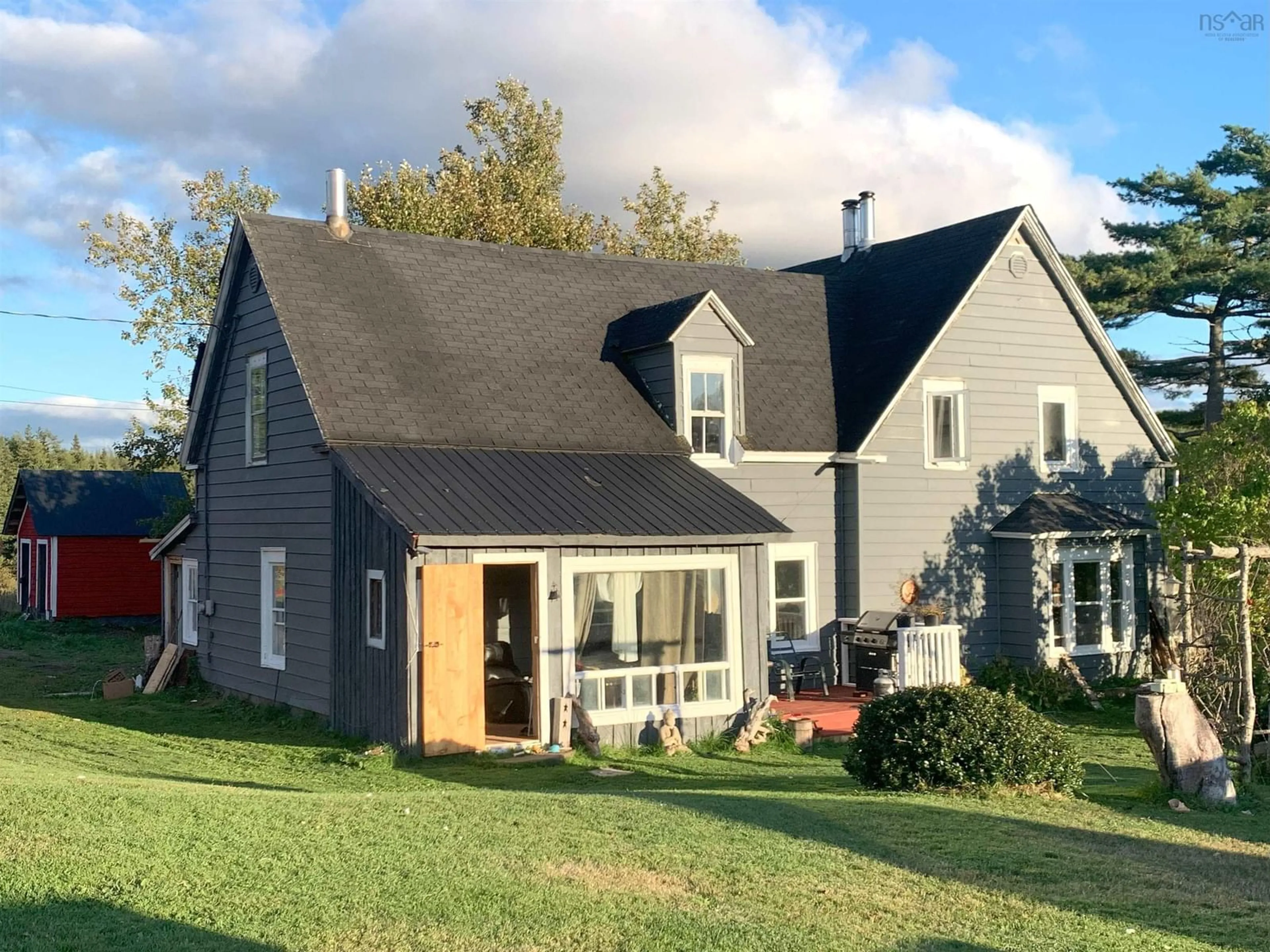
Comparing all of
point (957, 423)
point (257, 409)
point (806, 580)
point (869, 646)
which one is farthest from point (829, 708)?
point (257, 409)

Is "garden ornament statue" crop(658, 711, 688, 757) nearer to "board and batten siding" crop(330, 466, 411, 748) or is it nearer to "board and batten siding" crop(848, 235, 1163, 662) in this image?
"board and batten siding" crop(330, 466, 411, 748)

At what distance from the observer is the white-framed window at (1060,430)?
70.5 feet

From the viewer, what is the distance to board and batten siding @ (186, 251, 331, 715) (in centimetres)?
1648

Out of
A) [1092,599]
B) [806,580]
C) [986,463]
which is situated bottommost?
[1092,599]

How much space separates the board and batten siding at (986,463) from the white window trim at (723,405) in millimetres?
2359

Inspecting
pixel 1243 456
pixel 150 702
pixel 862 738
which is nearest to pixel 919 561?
pixel 1243 456

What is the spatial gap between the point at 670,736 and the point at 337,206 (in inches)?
386

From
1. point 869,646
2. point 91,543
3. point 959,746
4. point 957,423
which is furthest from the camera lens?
point 91,543

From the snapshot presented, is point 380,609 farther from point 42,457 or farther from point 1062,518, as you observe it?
point 42,457

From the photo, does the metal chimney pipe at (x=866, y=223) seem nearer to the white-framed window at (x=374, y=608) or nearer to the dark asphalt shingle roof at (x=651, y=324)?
the dark asphalt shingle roof at (x=651, y=324)

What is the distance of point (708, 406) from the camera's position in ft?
63.1

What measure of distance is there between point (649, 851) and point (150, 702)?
532 inches

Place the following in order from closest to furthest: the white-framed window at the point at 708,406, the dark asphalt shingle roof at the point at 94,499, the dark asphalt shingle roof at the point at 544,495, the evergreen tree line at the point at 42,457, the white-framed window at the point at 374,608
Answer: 1. the dark asphalt shingle roof at the point at 544,495
2. the white-framed window at the point at 374,608
3. the white-framed window at the point at 708,406
4. the dark asphalt shingle roof at the point at 94,499
5. the evergreen tree line at the point at 42,457

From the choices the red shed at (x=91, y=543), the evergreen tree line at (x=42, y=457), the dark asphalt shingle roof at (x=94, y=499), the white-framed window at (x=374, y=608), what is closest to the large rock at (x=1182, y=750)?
the white-framed window at (x=374, y=608)
